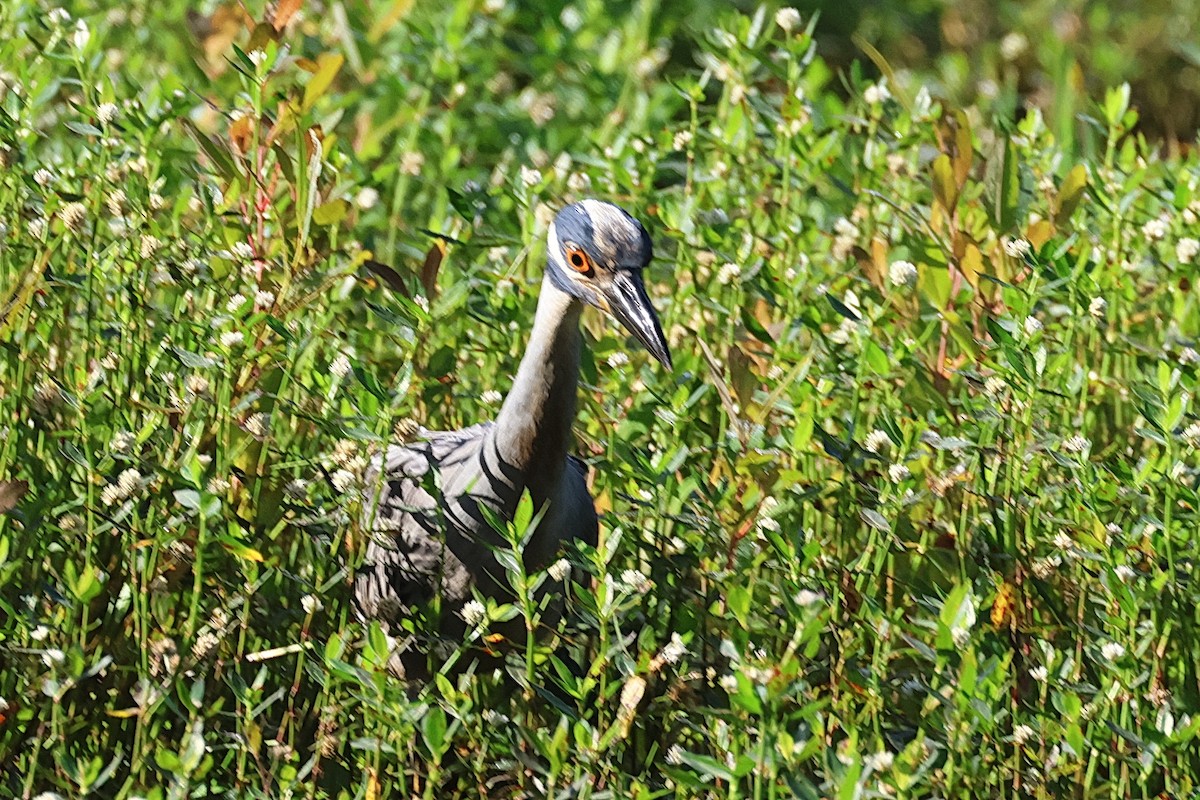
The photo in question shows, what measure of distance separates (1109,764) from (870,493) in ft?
1.88

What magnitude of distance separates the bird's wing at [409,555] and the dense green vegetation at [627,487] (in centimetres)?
7

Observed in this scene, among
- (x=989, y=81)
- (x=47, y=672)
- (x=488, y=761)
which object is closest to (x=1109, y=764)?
(x=488, y=761)

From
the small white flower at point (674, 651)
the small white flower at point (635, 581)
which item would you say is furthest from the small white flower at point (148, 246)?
the small white flower at point (674, 651)

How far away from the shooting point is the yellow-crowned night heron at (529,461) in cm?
286

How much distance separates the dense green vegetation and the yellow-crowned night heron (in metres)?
0.10

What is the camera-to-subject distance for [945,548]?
10.1ft

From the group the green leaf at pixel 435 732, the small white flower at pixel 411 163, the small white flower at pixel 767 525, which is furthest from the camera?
the small white flower at pixel 411 163

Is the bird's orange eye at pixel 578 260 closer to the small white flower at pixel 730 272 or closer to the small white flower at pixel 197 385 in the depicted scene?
the small white flower at pixel 730 272

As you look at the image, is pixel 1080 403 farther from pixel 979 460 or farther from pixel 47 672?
pixel 47 672

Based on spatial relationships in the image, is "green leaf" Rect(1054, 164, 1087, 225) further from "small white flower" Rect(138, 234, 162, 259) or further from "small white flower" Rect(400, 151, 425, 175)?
"small white flower" Rect(138, 234, 162, 259)

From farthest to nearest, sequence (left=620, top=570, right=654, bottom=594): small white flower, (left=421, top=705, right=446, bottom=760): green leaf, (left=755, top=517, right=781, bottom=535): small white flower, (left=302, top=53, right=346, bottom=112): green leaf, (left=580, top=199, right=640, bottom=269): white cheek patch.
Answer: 1. (left=302, top=53, right=346, bottom=112): green leaf
2. (left=580, top=199, right=640, bottom=269): white cheek patch
3. (left=755, top=517, right=781, bottom=535): small white flower
4. (left=620, top=570, right=654, bottom=594): small white flower
5. (left=421, top=705, right=446, bottom=760): green leaf

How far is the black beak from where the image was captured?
2812 mm

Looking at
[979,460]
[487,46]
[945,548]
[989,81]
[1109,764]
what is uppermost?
[989,81]

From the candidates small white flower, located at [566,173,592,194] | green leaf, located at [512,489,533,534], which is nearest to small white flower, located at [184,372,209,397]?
green leaf, located at [512,489,533,534]
